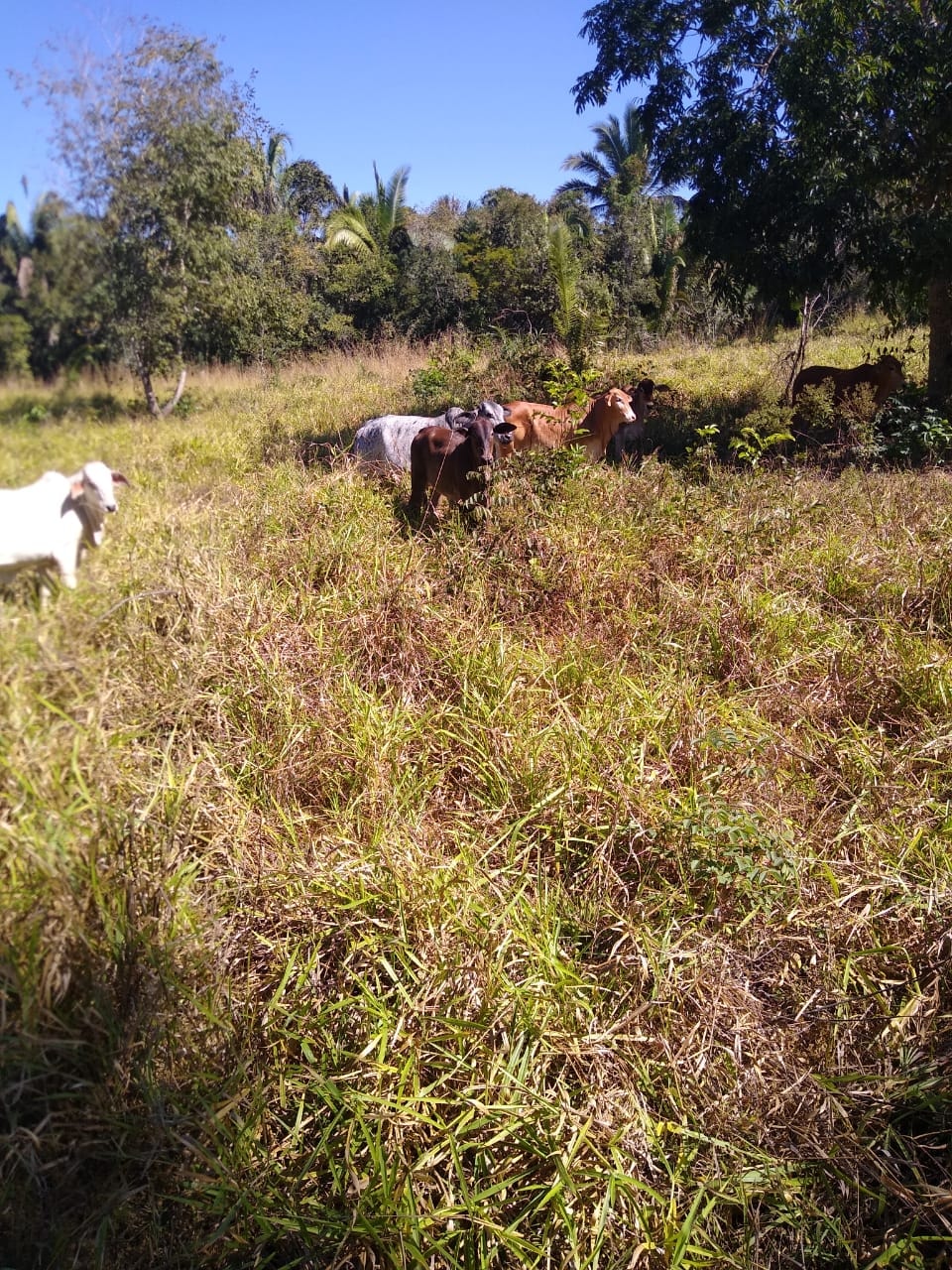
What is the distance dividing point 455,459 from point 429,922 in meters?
3.66

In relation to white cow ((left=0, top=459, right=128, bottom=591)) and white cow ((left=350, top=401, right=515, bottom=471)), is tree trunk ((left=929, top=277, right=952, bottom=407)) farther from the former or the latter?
white cow ((left=0, top=459, right=128, bottom=591))

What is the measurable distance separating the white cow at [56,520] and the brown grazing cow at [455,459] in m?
3.38

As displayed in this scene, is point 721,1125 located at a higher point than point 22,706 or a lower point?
lower

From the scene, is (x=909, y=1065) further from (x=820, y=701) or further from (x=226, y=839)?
(x=226, y=839)

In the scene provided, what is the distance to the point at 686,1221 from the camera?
175 centimetres

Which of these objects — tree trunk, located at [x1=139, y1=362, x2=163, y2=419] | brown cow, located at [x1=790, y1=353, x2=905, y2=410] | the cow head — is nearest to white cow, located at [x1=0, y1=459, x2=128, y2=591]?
tree trunk, located at [x1=139, y1=362, x2=163, y2=419]

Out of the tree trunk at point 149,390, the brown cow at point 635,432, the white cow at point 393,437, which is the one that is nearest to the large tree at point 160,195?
the tree trunk at point 149,390

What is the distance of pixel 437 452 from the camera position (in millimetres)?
5402

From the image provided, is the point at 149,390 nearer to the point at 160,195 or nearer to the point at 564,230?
the point at 160,195

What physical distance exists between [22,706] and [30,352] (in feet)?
2.42

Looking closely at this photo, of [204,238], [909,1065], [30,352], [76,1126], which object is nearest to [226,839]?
[76,1126]

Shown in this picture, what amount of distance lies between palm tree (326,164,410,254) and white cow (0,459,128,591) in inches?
703

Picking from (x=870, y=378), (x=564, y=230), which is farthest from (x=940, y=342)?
(x=564, y=230)

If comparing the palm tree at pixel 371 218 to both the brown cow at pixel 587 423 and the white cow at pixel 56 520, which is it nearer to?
the brown cow at pixel 587 423
